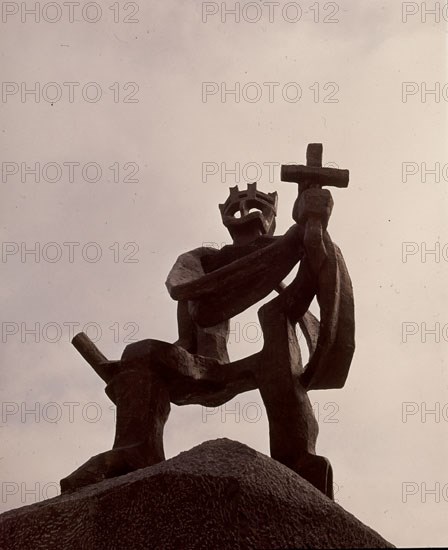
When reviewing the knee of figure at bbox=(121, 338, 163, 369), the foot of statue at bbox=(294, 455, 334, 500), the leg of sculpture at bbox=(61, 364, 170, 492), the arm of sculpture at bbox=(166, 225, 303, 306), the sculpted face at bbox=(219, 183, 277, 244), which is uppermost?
the sculpted face at bbox=(219, 183, 277, 244)

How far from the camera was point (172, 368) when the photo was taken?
470cm

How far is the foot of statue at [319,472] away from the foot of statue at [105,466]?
2.24 ft

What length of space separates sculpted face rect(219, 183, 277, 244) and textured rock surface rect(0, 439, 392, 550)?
218 centimetres

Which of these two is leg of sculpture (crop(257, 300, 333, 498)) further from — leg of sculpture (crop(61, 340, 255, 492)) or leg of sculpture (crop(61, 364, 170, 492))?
leg of sculpture (crop(61, 364, 170, 492))

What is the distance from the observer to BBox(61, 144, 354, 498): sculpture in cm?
455

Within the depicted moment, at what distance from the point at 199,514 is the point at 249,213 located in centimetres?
263

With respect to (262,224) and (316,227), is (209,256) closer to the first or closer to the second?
(262,224)

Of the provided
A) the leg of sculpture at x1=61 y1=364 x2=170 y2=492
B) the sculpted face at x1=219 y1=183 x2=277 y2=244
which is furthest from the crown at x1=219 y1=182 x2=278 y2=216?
the leg of sculpture at x1=61 y1=364 x2=170 y2=492

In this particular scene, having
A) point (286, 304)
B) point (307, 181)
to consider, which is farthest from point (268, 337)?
point (307, 181)

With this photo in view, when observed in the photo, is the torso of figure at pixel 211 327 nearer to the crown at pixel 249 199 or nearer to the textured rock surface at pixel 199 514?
the crown at pixel 249 199

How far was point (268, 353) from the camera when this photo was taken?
187 inches

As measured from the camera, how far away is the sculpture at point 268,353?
14.9 feet

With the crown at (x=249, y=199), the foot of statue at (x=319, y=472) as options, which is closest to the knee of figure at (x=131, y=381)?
the foot of statue at (x=319, y=472)

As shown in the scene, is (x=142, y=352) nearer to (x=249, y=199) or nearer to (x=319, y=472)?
(x=319, y=472)
